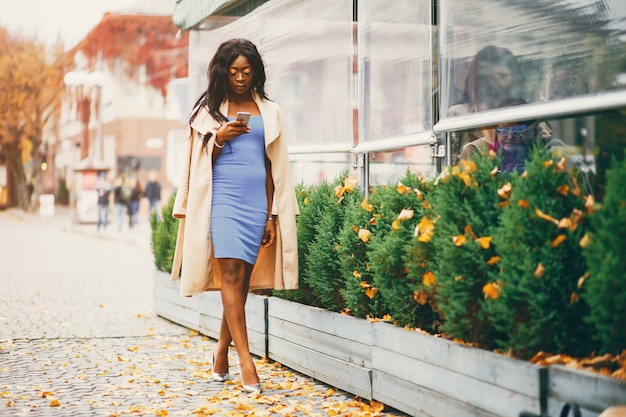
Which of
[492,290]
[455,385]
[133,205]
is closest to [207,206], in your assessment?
[455,385]

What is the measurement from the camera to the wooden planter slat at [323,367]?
18.1 feet

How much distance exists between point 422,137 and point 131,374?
7.95 ft

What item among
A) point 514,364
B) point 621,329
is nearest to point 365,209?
point 514,364

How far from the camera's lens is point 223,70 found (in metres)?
5.88

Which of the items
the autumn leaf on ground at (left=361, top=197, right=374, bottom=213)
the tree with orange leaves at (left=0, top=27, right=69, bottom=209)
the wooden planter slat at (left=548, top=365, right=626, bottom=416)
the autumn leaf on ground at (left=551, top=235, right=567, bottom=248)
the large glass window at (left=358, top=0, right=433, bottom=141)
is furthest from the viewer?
the tree with orange leaves at (left=0, top=27, right=69, bottom=209)

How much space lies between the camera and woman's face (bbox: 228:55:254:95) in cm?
586

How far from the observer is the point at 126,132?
165 feet

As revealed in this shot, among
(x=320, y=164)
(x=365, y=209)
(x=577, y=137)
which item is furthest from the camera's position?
(x=320, y=164)

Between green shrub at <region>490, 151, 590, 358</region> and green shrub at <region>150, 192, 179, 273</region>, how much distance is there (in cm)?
549

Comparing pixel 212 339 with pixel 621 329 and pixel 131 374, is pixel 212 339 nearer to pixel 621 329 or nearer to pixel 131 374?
pixel 131 374

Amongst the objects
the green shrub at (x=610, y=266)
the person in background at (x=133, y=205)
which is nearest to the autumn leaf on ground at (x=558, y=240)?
the green shrub at (x=610, y=266)

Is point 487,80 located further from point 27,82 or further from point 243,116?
point 27,82

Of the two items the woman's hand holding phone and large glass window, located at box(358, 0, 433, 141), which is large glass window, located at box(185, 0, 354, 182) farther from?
the woman's hand holding phone

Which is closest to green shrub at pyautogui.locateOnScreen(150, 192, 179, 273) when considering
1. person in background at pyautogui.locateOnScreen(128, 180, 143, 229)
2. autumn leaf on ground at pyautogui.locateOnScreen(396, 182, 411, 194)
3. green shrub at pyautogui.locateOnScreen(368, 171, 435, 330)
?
green shrub at pyautogui.locateOnScreen(368, 171, 435, 330)
